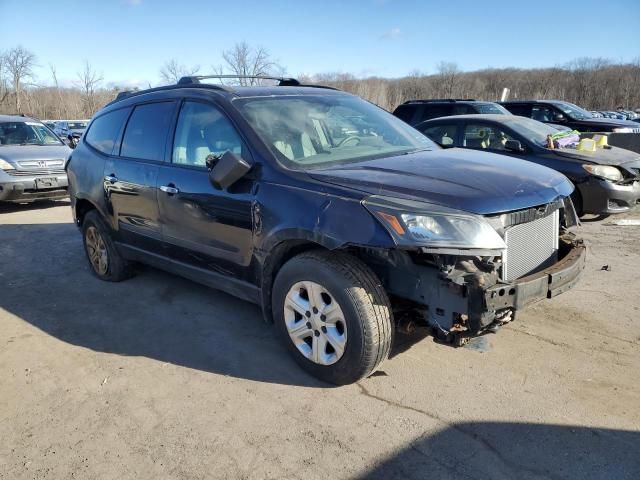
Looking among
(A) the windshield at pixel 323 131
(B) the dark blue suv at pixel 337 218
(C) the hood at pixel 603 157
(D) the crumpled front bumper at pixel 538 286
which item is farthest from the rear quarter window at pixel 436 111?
(D) the crumpled front bumper at pixel 538 286

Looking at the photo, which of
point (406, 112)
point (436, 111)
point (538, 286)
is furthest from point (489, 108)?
point (538, 286)

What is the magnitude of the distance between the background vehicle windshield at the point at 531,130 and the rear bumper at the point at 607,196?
92cm

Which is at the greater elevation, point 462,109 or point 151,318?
point 462,109

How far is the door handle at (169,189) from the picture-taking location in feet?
13.0

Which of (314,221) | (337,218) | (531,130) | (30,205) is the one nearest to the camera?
(337,218)

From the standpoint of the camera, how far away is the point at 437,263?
2684mm

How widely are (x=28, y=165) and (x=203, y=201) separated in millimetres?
7461

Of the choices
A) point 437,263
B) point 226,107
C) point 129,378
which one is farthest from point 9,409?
point 437,263

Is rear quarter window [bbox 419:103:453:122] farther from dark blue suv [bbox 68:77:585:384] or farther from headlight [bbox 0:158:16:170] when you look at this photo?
headlight [bbox 0:158:16:170]

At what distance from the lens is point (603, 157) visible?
6.78 m

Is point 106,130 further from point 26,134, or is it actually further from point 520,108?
point 520,108

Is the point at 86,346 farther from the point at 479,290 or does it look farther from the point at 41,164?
the point at 41,164

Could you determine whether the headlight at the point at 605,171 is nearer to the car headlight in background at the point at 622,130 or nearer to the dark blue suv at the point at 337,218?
the dark blue suv at the point at 337,218

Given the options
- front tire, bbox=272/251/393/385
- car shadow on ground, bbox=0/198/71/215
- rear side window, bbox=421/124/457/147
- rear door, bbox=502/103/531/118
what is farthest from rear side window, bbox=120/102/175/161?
rear door, bbox=502/103/531/118
